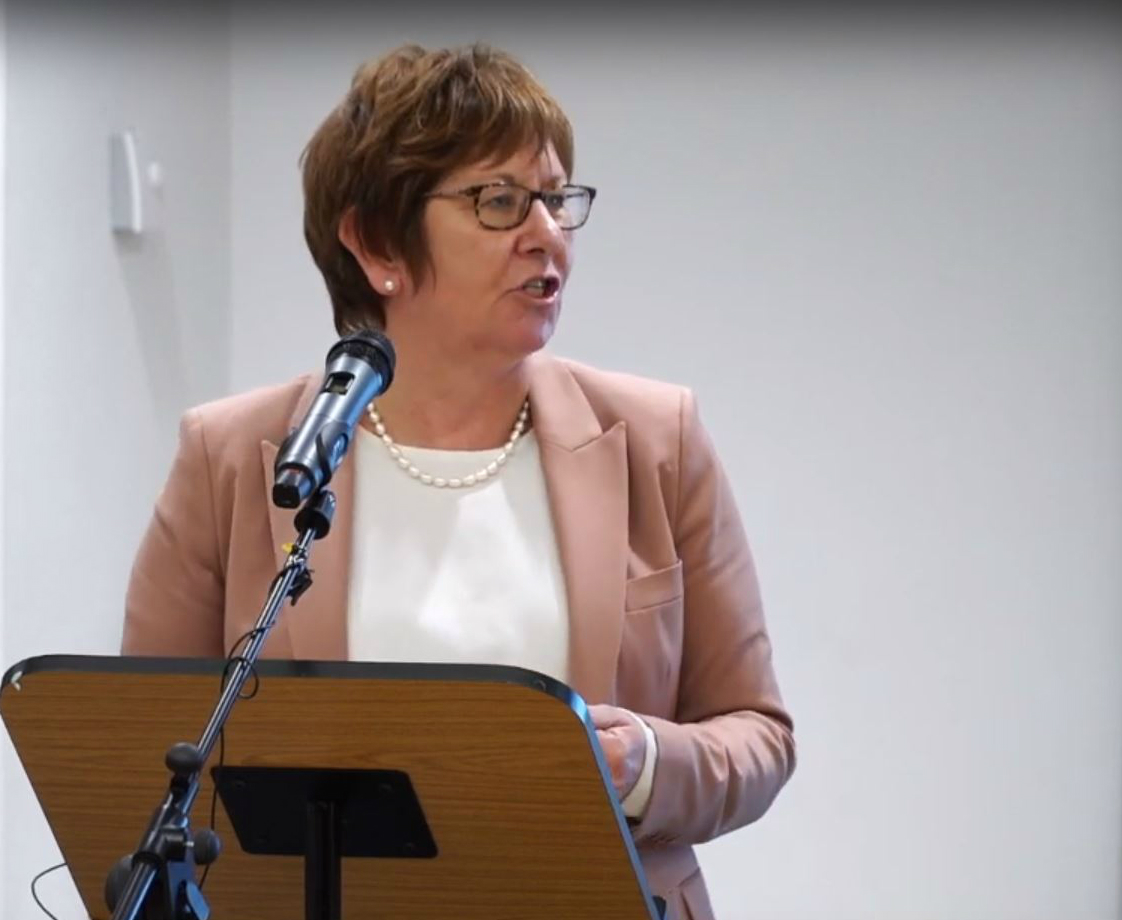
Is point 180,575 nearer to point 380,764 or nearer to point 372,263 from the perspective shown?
point 372,263

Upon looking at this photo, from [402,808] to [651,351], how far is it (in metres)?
2.40

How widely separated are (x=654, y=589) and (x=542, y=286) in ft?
1.07

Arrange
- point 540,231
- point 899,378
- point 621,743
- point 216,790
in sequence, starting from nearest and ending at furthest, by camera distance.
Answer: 1. point 216,790
2. point 621,743
3. point 540,231
4. point 899,378

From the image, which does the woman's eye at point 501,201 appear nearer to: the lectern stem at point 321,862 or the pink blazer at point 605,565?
the pink blazer at point 605,565

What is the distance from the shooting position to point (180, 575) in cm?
197

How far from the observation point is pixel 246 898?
1496 millimetres

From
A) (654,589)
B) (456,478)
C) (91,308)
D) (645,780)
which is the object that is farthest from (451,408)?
(91,308)

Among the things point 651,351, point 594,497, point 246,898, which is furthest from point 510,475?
point 651,351

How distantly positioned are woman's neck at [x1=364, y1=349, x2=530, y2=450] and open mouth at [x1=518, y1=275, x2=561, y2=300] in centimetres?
11

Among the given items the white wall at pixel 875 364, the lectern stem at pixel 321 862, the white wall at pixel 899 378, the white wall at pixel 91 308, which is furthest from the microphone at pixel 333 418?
the white wall at pixel 899 378

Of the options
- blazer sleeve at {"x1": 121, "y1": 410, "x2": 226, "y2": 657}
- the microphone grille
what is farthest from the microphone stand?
blazer sleeve at {"x1": 121, "y1": 410, "x2": 226, "y2": 657}

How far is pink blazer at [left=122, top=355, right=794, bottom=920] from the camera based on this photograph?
6.20 ft

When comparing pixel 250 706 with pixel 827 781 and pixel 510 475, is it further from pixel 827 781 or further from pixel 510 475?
pixel 827 781

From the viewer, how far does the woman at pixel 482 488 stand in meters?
1.88
